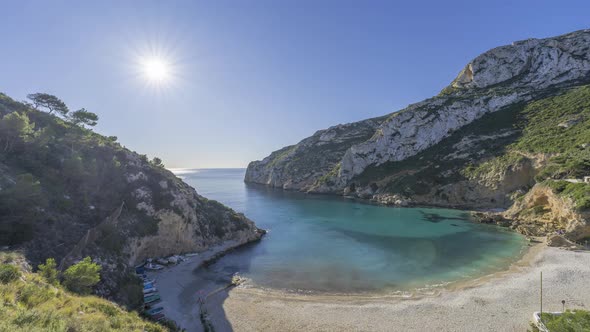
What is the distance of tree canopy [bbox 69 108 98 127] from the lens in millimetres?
44156

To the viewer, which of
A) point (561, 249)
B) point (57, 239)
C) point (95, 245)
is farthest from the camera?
point (561, 249)

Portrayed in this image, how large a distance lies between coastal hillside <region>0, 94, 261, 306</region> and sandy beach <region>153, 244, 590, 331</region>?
18.6 feet

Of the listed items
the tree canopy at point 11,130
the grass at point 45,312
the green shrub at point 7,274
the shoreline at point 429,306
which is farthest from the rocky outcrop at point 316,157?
the green shrub at point 7,274

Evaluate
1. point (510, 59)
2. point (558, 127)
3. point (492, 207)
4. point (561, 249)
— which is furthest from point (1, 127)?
point (510, 59)

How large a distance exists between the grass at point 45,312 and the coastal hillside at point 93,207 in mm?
8898

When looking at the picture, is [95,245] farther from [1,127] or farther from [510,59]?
[510,59]

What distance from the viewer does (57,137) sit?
3089 cm

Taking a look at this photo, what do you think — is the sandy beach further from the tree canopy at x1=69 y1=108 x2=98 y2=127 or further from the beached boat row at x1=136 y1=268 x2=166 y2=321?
the tree canopy at x1=69 y1=108 x2=98 y2=127

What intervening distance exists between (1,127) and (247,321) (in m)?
31.0

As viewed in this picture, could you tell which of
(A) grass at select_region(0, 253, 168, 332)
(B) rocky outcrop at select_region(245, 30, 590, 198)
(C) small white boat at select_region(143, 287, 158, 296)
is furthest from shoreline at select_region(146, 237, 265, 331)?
(B) rocky outcrop at select_region(245, 30, 590, 198)

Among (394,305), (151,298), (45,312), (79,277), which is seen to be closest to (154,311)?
(151,298)

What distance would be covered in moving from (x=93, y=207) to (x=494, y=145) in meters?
82.7

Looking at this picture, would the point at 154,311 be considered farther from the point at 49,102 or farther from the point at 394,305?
the point at 49,102

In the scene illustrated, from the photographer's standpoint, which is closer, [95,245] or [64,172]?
[95,245]
